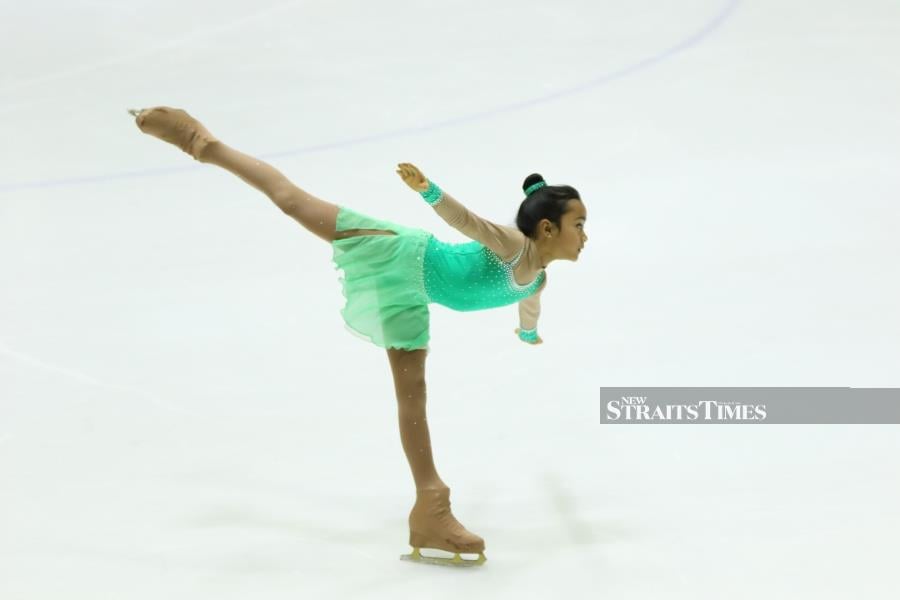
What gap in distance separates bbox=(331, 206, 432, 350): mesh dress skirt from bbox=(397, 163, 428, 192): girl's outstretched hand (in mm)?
347

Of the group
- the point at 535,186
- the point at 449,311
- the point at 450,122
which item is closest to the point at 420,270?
the point at 535,186

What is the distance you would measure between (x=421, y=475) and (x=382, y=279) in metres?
0.54

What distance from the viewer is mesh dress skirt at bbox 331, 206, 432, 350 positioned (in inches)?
125

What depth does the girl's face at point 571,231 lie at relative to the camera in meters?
3.14

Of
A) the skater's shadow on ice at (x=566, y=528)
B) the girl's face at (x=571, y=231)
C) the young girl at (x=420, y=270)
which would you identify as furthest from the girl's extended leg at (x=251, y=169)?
the skater's shadow on ice at (x=566, y=528)

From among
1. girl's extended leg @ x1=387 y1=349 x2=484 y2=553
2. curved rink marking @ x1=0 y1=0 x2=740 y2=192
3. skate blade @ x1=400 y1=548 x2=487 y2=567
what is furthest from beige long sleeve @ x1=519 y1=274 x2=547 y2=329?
curved rink marking @ x1=0 y1=0 x2=740 y2=192

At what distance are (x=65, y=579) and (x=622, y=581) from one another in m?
1.37

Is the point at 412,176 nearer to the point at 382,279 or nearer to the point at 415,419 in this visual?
the point at 382,279

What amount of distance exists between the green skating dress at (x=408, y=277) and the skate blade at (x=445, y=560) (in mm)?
547

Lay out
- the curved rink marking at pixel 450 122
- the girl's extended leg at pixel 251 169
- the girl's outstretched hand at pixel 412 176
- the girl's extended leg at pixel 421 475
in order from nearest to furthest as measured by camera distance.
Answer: the girl's outstretched hand at pixel 412 176
the girl's extended leg at pixel 421 475
the girl's extended leg at pixel 251 169
the curved rink marking at pixel 450 122

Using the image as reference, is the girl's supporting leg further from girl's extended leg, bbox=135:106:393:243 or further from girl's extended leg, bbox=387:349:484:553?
girl's extended leg, bbox=135:106:393:243

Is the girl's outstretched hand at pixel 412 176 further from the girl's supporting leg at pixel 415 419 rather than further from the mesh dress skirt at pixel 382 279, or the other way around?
the girl's supporting leg at pixel 415 419

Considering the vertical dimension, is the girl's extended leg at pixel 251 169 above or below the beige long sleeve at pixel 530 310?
above

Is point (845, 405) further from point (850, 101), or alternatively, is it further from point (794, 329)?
point (850, 101)
